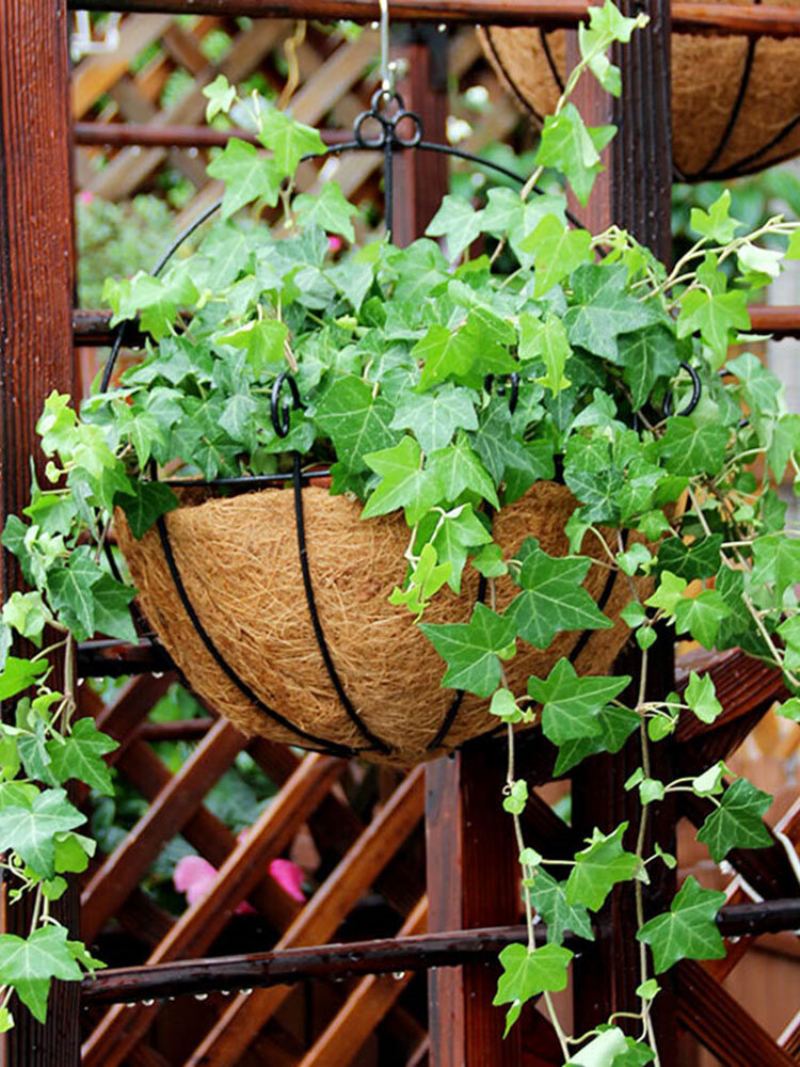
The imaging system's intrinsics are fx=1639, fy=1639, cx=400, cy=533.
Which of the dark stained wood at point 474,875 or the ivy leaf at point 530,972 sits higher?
the ivy leaf at point 530,972

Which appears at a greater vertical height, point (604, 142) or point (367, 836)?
point (604, 142)

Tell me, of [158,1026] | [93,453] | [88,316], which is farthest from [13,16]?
[158,1026]

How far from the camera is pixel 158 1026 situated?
2.34 metres

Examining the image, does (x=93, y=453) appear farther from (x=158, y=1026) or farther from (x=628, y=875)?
(x=158, y=1026)

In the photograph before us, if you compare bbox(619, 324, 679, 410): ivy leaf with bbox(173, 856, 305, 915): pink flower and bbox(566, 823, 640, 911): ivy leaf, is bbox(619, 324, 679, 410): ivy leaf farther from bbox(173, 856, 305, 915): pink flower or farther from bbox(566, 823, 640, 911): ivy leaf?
bbox(173, 856, 305, 915): pink flower

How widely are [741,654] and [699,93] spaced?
55 centimetres

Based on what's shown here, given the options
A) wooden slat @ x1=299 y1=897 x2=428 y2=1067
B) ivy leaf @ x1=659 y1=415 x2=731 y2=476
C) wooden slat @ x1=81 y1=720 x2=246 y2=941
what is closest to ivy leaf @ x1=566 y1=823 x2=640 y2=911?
ivy leaf @ x1=659 y1=415 x2=731 y2=476

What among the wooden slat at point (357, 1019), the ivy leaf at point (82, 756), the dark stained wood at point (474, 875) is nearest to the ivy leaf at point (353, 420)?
the ivy leaf at point (82, 756)

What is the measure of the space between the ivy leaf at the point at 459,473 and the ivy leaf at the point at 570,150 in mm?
202

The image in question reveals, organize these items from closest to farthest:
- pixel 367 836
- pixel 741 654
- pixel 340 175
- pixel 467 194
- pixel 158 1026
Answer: pixel 741 654 → pixel 367 836 → pixel 158 1026 → pixel 340 175 → pixel 467 194

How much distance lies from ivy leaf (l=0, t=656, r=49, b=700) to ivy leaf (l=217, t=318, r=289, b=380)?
0.75ft

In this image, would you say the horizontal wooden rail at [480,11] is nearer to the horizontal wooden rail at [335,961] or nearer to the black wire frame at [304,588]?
the black wire frame at [304,588]

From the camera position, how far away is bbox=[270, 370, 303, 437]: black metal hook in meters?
0.96

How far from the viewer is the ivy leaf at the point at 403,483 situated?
902 mm
